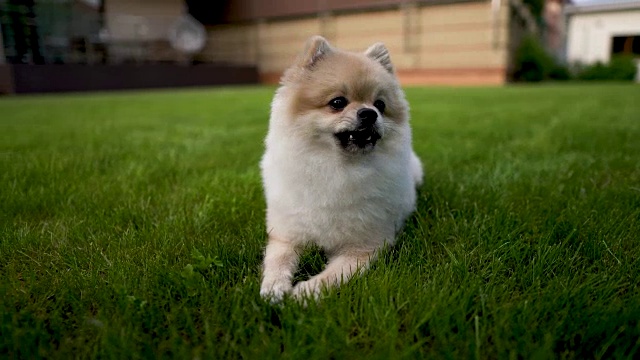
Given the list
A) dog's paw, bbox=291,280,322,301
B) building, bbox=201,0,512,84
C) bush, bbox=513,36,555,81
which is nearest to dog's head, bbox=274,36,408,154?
dog's paw, bbox=291,280,322,301

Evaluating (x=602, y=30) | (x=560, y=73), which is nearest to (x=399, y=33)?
(x=560, y=73)

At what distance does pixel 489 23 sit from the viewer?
49.3 ft

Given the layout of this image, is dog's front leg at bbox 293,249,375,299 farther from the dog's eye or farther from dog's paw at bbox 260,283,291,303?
the dog's eye

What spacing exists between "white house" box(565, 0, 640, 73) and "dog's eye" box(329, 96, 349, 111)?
63.9ft

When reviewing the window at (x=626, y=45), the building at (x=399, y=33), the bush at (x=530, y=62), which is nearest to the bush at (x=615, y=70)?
the window at (x=626, y=45)

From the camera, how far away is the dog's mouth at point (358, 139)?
1618 mm

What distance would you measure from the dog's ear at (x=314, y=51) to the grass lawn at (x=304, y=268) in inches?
27.9

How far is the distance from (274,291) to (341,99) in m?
0.77

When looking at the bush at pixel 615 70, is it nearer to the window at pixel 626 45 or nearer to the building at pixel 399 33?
the window at pixel 626 45

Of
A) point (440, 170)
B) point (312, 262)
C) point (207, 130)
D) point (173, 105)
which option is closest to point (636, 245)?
point (312, 262)

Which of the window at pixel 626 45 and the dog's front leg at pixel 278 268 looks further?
the window at pixel 626 45

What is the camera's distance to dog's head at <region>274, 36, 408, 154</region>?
162cm

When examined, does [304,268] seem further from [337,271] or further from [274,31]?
[274,31]

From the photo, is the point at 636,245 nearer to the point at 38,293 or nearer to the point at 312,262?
the point at 312,262
